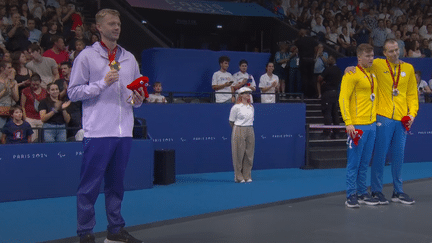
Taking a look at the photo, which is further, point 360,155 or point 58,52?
point 58,52

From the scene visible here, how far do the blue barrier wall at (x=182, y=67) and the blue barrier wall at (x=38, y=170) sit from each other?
13.3ft

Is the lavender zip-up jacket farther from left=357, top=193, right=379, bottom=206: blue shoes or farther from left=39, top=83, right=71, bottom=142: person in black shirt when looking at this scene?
left=39, top=83, right=71, bottom=142: person in black shirt

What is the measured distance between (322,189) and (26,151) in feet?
15.9

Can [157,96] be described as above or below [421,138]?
above

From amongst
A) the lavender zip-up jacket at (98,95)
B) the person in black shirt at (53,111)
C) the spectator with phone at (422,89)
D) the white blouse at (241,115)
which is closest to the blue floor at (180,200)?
the white blouse at (241,115)

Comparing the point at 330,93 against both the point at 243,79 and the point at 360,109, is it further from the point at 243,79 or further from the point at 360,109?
the point at 360,109

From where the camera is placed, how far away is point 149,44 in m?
15.7

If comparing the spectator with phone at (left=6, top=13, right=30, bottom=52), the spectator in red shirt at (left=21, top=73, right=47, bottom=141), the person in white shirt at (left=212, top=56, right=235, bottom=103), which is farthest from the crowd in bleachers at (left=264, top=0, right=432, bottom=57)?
the spectator in red shirt at (left=21, top=73, right=47, bottom=141)

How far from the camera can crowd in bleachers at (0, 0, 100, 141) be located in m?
10.3

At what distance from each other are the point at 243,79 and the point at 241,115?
242cm

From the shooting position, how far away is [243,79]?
1380 cm

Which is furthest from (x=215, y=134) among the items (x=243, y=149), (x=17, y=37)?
(x=17, y=37)

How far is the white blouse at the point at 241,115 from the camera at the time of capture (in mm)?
11516

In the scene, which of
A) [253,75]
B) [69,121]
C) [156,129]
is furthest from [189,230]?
[253,75]
